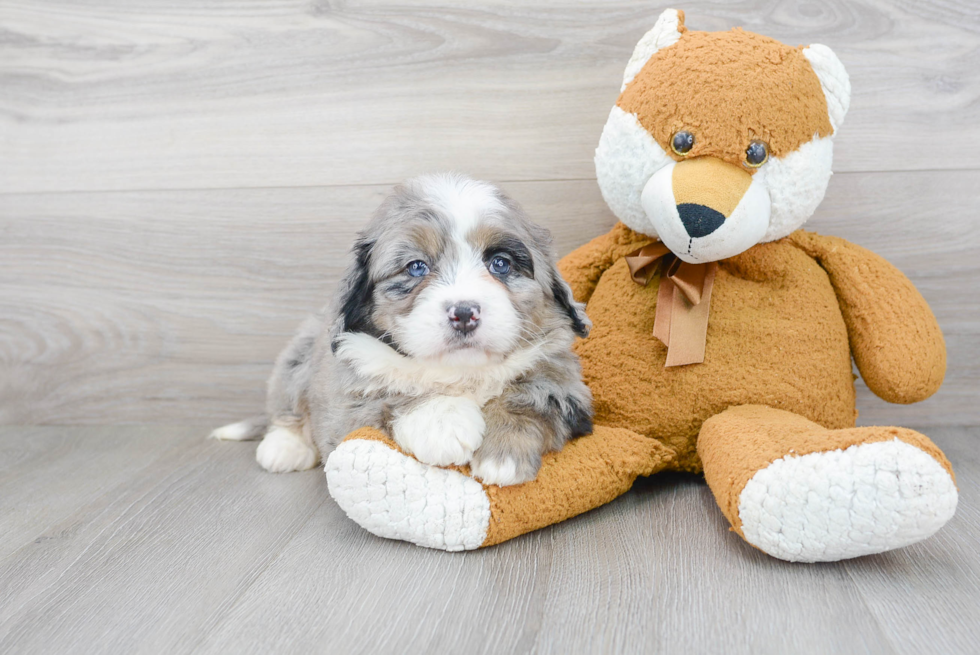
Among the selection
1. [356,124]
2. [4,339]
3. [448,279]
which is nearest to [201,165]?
→ [356,124]

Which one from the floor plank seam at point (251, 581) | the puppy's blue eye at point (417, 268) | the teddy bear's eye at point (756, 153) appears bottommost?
the floor plank seam at point (251, 581)

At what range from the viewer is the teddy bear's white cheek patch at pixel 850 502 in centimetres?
115

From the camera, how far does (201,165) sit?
2.19 m

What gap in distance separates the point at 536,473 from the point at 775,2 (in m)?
1.44

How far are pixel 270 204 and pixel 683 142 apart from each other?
49.6 inches

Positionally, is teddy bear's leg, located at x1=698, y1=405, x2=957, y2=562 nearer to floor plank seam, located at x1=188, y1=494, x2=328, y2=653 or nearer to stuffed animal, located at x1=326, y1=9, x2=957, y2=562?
stuffed animal, located at x1=326, y1=9, x2=957, y2=562

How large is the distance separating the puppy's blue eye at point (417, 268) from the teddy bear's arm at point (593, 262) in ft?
1.52

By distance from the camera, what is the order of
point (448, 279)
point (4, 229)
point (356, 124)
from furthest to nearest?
point (4, 229) → point (356, 124) → point (448, 279)

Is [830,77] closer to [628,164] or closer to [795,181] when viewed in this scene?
[795,181]

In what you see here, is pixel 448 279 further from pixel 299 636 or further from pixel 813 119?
pixel 813 119

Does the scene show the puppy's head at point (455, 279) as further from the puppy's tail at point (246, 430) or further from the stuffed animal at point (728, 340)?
the puppy's tail at point (246, 430)

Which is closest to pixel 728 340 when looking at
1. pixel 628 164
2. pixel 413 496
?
pixel 628 164

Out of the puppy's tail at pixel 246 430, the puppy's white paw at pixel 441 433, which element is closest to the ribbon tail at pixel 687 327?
the puppy's white paw at pixel 441 433

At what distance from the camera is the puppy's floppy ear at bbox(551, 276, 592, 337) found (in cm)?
155
